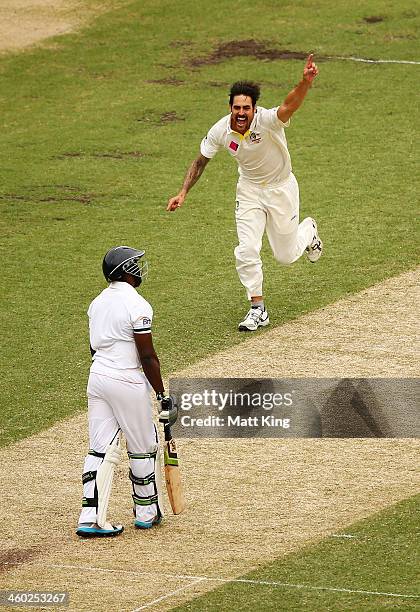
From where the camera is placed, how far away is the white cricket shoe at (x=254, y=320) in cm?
1295

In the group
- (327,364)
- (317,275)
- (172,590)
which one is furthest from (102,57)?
(172,590)

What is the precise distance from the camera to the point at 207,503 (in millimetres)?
9344

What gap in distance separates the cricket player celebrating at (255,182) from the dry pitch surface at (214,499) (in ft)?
2.74

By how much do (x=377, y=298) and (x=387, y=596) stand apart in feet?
20.5

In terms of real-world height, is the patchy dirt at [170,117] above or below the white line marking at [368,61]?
below

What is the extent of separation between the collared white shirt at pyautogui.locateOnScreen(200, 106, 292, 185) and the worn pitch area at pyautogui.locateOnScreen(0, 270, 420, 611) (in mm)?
1833

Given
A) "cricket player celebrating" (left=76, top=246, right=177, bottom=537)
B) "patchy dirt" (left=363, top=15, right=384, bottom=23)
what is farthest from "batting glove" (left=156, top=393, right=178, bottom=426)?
"patchy dirt" (left=363, top=15, right=384, bottom=23)

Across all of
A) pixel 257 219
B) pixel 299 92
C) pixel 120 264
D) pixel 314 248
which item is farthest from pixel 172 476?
pixel 314 248

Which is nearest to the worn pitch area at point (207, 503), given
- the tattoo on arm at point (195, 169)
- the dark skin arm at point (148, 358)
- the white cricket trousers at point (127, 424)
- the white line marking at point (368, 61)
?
the white cricket trousers at point (127, 424)

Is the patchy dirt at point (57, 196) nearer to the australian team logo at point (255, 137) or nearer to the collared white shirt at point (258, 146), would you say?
the collared white shirt at point (258, 146)

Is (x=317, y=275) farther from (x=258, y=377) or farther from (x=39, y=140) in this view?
(x=39, y=140)

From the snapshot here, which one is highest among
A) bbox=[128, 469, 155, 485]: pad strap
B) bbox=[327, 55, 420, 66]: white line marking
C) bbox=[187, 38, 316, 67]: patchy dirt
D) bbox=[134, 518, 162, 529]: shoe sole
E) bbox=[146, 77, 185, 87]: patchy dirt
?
bbox=[187, 38, 316, 67]: patchy dirt

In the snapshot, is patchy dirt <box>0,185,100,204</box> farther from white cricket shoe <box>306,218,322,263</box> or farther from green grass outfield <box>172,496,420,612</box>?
green grass outfield <box>172,496,420,612</box>

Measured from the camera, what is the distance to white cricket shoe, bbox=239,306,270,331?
12953 mm
